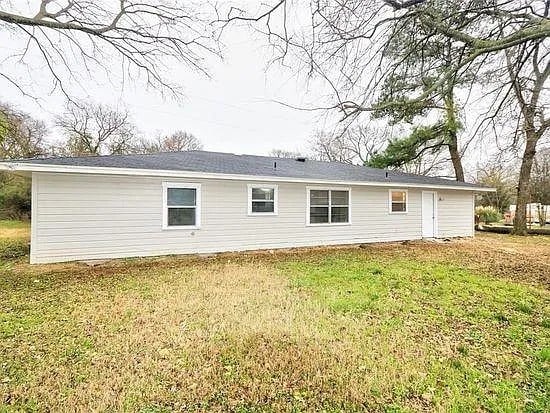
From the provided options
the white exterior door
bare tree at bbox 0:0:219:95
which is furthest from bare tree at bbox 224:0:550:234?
the white exterior door

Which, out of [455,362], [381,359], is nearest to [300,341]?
[381,359]

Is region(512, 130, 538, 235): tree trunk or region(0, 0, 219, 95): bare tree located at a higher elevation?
region(0, 0, 219, 95): bare tree

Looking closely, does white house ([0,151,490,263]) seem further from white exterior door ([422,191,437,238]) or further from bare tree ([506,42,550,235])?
bare tree ([506,42,550,235])

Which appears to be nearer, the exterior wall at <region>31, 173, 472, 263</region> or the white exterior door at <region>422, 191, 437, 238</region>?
the exterior wall at <region>31, 173, 472, 263</region>

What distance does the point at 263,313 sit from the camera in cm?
441

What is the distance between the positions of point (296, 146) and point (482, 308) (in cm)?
Result: 2896

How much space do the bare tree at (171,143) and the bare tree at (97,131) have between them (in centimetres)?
107

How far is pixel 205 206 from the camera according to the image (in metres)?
9.48

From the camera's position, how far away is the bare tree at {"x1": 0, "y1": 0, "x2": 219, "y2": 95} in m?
8.23

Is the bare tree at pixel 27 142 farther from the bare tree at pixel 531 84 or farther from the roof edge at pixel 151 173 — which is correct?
the bare tree at pixel 531 84

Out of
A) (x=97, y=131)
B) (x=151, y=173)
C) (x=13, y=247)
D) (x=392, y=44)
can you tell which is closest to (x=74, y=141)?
(x=97, y=131)

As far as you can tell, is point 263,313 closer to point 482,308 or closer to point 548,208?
point 482,308

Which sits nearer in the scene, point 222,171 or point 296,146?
point 222,171

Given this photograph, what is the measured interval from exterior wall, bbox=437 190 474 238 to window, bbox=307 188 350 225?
4.90 metres
